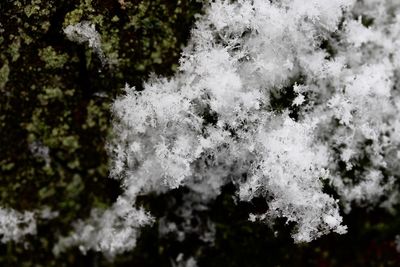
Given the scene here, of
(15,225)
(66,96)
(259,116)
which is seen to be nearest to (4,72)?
(66,96)

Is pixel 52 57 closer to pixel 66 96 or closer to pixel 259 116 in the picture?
pixel 66 96

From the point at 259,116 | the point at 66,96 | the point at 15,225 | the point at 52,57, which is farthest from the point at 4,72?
the point at 259,116

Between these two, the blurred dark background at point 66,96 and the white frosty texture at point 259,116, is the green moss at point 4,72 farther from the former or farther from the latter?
the white frosty texture at point 259,116

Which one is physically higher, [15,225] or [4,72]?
[4,72]

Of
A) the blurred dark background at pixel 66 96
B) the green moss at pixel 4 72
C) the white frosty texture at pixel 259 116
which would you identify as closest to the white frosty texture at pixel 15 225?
the blurred dark background at pixel 66 96

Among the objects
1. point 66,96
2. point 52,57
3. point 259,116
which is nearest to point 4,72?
point 52,57

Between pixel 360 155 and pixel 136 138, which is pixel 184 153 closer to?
pixel 136 138

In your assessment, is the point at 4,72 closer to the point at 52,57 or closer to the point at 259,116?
the point at 52,57

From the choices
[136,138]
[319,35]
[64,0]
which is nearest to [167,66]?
[136,138]

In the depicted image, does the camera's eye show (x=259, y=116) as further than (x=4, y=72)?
Yes

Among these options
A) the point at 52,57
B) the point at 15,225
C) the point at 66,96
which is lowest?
the point at 15,225
